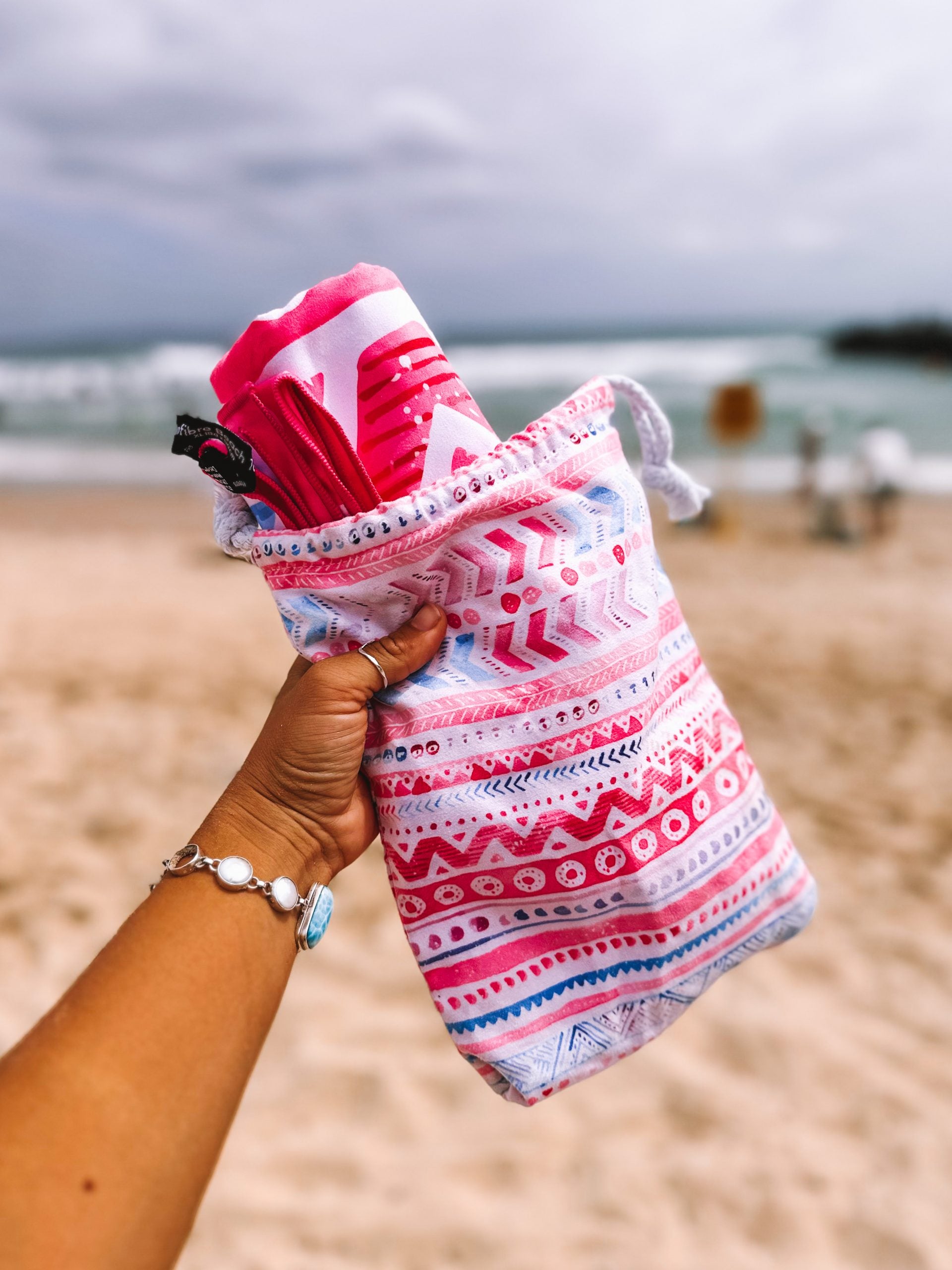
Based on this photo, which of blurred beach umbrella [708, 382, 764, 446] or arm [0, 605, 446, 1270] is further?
blurred beach umbrella [708, 382, 764, 446]

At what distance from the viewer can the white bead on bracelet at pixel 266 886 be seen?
0.96 metres

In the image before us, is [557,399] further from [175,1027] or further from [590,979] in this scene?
[175,1027]

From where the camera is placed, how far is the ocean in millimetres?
11312

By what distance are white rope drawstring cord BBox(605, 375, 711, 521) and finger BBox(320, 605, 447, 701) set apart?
0.46 m

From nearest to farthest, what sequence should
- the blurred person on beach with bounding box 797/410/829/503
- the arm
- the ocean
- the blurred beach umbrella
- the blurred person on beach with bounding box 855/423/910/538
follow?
the arm < the blurred person on beach with bounding box 855/423/910/538 < the blurred beach umbrella < the blurred person on beach with bounding box 797/410/829/503 < the ocean

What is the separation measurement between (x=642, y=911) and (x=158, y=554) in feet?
21.1

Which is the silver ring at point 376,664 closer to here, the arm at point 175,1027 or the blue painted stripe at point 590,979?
the arm at point 175,1027

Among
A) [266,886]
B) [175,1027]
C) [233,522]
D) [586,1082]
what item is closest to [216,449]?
[233,522]

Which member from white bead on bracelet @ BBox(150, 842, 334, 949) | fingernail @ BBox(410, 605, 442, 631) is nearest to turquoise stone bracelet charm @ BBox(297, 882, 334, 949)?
white bead on bracelet @ BBox(150, 842, 334, 949)

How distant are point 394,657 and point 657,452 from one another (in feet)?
1.87

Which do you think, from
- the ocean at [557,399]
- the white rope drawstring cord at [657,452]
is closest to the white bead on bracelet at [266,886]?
the white rope drawstring cord at [657,452]

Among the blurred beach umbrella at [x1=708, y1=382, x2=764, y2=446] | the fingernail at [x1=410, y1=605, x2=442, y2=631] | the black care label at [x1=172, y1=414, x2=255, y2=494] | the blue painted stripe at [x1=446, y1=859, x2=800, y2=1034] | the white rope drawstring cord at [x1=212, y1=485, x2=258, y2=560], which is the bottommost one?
the blurred beach umbrella at [x1=708, y1=382, x2=764, y2=446]

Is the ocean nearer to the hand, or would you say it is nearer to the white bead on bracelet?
the hand

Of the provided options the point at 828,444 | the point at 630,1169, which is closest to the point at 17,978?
the point at 630,1169
